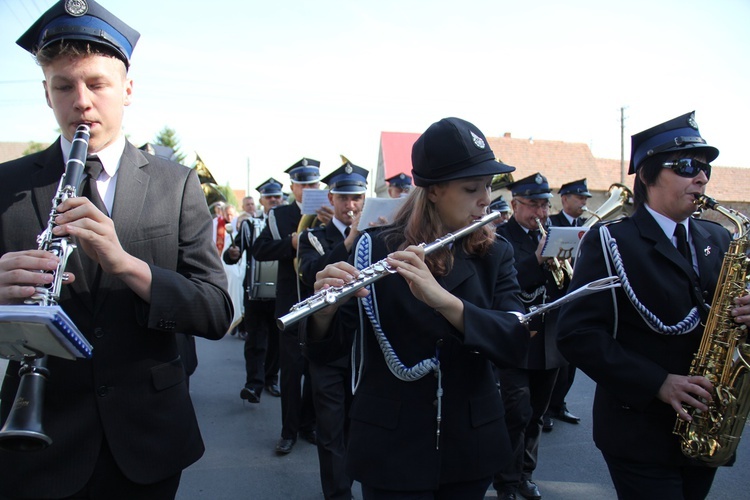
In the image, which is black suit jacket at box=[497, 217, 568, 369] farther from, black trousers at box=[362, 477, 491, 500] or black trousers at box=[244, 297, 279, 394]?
black trousers at box=[244, 297, 279, 394]

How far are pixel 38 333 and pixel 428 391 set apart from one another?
4.56ft

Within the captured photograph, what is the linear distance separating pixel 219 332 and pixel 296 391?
3647 mm

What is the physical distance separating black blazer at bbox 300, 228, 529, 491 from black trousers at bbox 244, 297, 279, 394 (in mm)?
4677

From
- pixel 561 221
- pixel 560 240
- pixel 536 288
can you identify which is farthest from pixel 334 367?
pixel 561 221

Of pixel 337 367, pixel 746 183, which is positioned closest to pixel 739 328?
pixel 337 367

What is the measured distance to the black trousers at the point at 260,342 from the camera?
6869mm

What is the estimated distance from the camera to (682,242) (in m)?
2.87

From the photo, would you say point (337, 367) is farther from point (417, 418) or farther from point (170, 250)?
point (170, 250)

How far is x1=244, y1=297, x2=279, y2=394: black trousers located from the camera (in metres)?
6.87

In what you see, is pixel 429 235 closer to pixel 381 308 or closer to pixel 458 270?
pixel 458 270

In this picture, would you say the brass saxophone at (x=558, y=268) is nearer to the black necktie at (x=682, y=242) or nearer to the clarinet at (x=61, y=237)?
the black necktie at (x=682, y=242)

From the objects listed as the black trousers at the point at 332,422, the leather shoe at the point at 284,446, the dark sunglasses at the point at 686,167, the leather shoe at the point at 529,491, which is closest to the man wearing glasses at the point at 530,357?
the leather shoe at the point at 529,491

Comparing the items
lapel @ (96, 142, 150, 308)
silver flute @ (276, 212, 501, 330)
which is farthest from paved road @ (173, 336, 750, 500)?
lapel @ (96, 142, 150, 308)

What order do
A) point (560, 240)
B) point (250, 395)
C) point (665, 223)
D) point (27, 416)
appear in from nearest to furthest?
point (27, 416)
point (665, 223)
point (560, 240)
point (250, 395)
